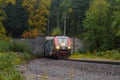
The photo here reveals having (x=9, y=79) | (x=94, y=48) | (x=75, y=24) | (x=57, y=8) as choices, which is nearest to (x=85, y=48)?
(x=94, y=48)

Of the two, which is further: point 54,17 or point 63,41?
point 54,17

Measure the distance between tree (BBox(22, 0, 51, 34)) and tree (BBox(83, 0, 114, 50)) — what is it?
11.2 meters

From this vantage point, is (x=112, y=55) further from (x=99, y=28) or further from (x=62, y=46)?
(x=99, y=28)

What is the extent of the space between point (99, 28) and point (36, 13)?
16.5 metres

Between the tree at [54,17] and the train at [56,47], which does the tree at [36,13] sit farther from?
the tree at [54,17]

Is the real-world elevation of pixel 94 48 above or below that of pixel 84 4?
below

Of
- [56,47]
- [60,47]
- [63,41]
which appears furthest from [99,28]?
[56,47]

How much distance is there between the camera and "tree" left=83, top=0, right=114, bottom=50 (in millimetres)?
58294

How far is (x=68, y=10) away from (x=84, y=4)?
395cm

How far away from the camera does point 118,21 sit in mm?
51156

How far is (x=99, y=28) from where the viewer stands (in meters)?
59.9

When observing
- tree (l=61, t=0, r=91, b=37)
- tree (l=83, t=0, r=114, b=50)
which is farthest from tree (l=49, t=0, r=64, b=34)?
tree (l=83, t=0, r=114, b=50)

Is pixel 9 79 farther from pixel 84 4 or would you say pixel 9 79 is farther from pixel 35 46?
pixel 84 4

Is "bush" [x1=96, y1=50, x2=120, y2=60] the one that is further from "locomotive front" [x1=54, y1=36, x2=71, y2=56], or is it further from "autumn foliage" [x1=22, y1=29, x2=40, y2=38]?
"autumn foliage" [x1=22, y1=29, x2=40, y2=38]
